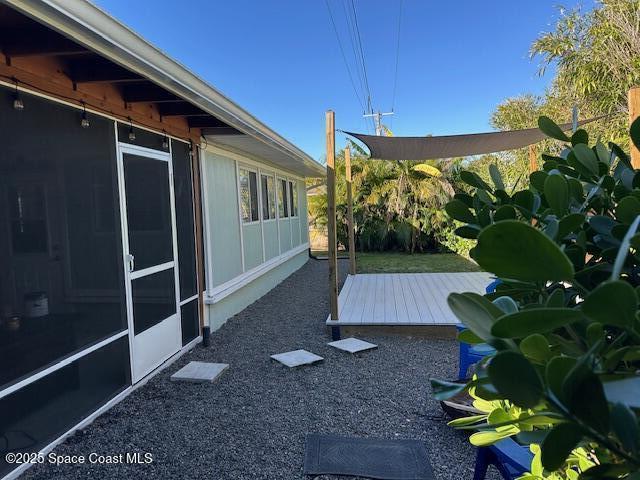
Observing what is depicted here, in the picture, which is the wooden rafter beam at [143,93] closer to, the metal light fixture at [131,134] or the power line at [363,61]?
the metal light fixture at [131,134]

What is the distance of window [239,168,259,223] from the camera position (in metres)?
7.14

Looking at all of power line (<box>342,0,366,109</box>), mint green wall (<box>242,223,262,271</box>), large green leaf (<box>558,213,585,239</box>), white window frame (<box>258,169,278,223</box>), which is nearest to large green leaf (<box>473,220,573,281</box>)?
large green leaf (<box>558,213,585,239</box>)

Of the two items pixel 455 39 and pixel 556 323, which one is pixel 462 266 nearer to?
pixel 556 323

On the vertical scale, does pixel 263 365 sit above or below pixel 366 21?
below

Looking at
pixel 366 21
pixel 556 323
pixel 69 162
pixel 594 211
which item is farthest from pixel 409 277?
pixel 366 21

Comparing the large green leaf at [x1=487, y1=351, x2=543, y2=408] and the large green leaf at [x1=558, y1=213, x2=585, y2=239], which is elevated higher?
the large green leaf at [x1=558, y1=213, x2=585, y2=239]

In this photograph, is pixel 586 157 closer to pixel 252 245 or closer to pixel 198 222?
pixel 198 222

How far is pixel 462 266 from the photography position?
10.4 meters

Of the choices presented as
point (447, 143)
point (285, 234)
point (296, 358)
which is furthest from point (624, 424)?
point (285, 234)

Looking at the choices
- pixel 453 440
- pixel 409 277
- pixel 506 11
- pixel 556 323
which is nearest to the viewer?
pixel 556 323

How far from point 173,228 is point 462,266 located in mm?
7544

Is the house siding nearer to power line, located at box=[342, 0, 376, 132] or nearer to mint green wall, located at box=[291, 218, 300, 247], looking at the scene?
mint green wall, located at box=[291, 218, 300, 247]

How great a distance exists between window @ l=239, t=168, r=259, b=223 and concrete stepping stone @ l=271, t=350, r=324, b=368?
298 cm

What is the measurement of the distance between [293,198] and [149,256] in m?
7.62
